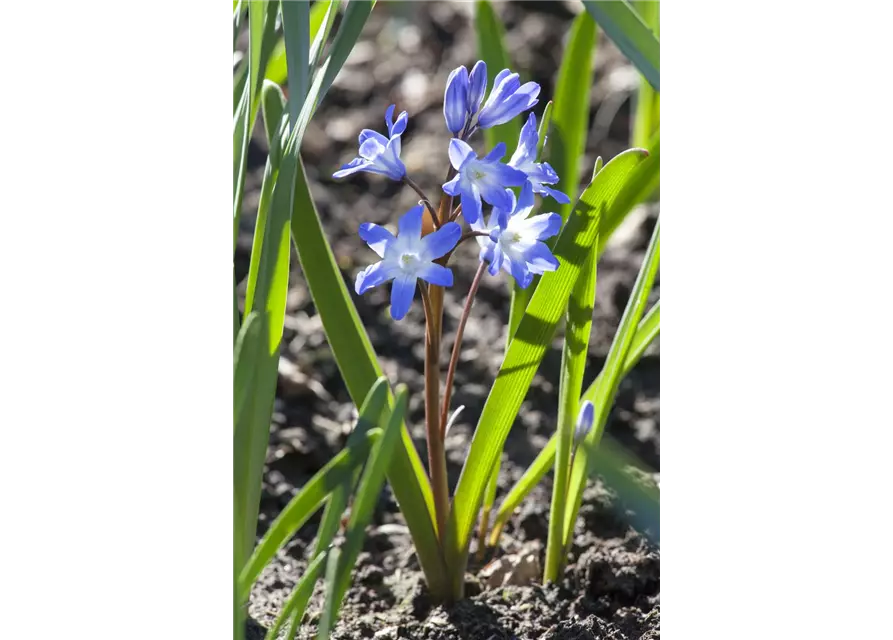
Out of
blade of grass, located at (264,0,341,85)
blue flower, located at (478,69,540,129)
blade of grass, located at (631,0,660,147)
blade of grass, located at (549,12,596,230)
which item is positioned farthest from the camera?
blade of grass, located at (631,0,660,147)

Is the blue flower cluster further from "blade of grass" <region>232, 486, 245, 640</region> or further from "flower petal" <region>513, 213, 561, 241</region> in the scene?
"blade of grass" <region>232, 486, 245, 640</region>

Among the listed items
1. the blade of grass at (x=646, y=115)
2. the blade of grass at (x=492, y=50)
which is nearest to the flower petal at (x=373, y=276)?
the blade of grass at (x=492, y=50)

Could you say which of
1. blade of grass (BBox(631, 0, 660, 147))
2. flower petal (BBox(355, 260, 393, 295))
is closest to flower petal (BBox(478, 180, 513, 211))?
flower petal (BBox(355, 260, 393, 295))

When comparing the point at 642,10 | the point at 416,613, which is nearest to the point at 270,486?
the point at 416,613

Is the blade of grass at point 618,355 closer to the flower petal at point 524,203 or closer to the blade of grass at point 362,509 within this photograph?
the flower petal at point 524,203

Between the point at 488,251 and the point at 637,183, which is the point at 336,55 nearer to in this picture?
the point at 488,251

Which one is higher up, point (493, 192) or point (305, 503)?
point (493, 192)

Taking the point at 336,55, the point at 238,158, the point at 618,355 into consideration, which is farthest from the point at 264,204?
the point at 618,355
